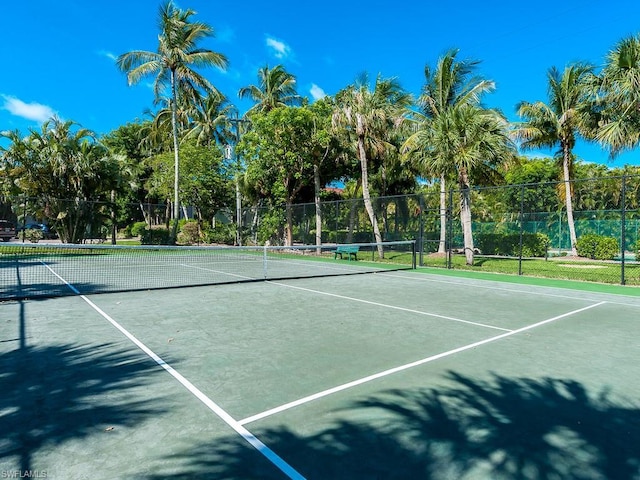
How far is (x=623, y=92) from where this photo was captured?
14227mm

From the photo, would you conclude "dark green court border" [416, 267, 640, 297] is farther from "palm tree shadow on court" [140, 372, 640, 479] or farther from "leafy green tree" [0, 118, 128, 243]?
"leafy green tree" [0, 118, 128, 243]

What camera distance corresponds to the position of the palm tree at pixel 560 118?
23.0 metres

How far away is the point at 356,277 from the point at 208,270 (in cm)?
569

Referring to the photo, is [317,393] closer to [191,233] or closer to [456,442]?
[456,442]

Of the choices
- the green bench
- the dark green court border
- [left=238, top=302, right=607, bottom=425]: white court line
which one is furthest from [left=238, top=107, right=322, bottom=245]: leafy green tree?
[left=238, top=302, right=607, bottom=425]: white court line

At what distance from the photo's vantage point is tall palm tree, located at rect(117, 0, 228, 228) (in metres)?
25.6

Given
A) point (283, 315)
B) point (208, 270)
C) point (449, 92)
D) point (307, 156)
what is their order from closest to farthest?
point (283, 315)
point (208, 270)
point (449, 92)
point (307, 156)

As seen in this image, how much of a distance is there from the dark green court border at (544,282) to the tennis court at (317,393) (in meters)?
3.68

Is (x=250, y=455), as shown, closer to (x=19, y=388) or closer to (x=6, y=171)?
(x=19, y=388)

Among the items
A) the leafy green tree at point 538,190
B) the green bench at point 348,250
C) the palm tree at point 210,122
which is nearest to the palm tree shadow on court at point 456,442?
the green bench at point 348,250

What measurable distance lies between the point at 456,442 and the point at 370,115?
19.0 meters

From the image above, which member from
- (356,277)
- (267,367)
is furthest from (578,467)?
(356,277)

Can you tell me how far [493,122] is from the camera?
1795 cm

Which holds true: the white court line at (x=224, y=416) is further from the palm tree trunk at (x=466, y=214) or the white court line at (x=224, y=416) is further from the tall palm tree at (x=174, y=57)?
the tall palm tree at (x=174, y=57)
